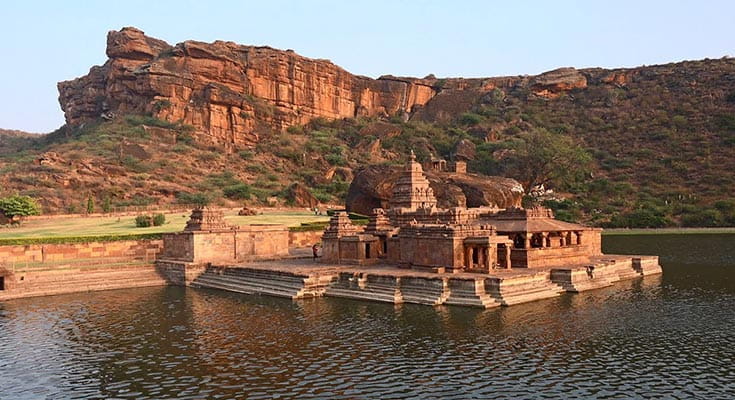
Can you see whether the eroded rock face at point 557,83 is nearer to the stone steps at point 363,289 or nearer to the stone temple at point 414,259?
the stone temple at point 414,259

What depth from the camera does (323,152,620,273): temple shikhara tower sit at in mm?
23297

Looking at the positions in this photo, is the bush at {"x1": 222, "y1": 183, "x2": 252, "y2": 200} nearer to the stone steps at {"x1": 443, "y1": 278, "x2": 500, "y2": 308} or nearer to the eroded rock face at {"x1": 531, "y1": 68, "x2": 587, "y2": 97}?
the stone steps at {"x1": 443, "y1": 278, "x2": 500, "y2": 308}

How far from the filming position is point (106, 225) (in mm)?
36531

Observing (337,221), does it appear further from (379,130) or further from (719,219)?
(379,130)

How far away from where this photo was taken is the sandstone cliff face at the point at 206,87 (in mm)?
76312

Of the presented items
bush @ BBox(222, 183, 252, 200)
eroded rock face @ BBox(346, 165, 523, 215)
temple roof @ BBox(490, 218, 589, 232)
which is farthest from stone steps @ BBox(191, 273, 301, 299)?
bush @ BBox(222, 183, 252, 200)

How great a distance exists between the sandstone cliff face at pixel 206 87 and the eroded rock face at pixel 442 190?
125 feet

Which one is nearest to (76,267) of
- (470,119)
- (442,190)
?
(442,190)

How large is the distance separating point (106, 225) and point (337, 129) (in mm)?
57535

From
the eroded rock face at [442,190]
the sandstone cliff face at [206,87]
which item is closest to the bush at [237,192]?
the sandstone cliff face at [206,87]

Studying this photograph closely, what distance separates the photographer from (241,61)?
278 feet

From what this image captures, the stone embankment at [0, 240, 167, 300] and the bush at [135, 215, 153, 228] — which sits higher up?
the bush at [135, 215, 153, 228]

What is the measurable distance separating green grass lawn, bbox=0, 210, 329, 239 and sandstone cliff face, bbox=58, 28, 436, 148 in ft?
117

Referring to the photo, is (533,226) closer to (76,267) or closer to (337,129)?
(76,267)
